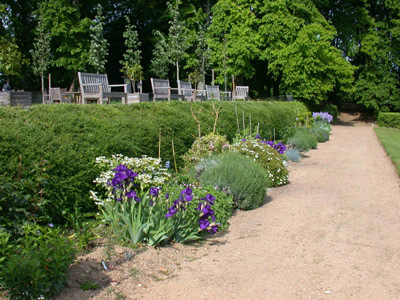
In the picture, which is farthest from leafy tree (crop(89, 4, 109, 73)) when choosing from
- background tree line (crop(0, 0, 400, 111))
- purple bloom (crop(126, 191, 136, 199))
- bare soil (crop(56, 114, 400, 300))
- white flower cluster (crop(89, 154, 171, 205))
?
purple bloom (crop(126, 191, 136, 199))

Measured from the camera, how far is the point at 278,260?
3807 mm

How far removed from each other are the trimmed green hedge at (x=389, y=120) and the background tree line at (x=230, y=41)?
1.31m

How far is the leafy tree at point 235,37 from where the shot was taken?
24.2 m

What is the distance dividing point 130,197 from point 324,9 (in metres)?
30.4

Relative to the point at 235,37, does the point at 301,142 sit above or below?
below

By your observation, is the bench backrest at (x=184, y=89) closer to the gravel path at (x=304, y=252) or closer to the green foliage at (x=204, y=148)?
the green foliage at (x=204, y=148)

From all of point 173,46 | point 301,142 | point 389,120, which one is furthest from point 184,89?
point 389,120

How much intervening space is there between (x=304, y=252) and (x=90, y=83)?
8.41 meters

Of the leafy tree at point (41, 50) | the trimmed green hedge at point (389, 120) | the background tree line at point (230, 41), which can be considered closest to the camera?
the leafy tree at point (41, 50)

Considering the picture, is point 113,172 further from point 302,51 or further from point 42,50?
point 302,51

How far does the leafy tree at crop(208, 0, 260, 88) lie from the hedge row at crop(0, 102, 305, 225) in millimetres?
18346

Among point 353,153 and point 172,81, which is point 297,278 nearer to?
point 353,153

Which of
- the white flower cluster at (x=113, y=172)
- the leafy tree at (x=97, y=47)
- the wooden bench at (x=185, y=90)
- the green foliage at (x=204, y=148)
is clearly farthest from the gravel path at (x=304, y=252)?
the leafy tree at (x=97, y=47)

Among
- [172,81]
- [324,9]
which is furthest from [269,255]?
[324,9]
